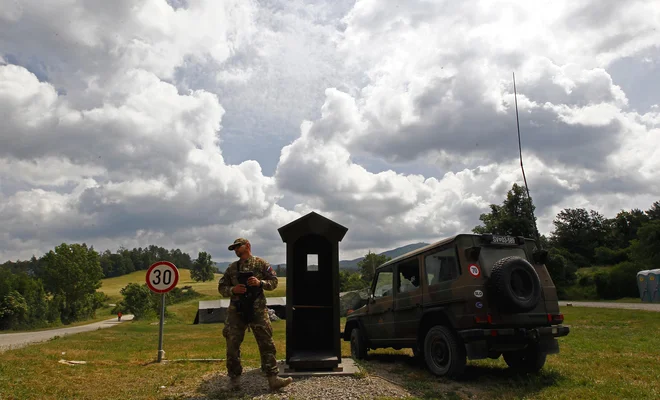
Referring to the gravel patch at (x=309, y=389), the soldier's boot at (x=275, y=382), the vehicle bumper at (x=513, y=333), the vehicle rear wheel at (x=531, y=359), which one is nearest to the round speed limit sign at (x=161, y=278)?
the gravel patch at (x=309, y=389)

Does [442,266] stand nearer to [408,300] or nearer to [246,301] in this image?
[408,300]

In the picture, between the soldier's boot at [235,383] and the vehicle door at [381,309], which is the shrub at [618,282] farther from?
the soldier's boot at [235,383]

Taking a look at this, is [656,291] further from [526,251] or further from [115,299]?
[115,299]

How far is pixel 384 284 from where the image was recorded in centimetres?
950

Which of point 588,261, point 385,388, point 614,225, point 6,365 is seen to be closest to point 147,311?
point 6,365

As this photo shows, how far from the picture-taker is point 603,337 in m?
12.7

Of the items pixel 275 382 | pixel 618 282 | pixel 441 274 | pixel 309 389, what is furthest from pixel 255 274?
pixel 618 282

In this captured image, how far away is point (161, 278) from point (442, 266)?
639cm

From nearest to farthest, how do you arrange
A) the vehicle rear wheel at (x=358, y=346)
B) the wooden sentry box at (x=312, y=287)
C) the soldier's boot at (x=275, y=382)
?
the soldier's boot at (x=275, y=382), the wooden sentry box at (x=312, y=287), the vehicle rear wheel at (x=358, y=346)

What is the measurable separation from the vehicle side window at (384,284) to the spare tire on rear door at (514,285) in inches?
109

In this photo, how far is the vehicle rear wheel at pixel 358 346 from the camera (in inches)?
387

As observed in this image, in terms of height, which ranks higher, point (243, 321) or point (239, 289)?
point (239, 289)

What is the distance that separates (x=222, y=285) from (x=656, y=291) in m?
34.7

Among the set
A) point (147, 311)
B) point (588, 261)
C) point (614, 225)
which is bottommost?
point (147, 311)
